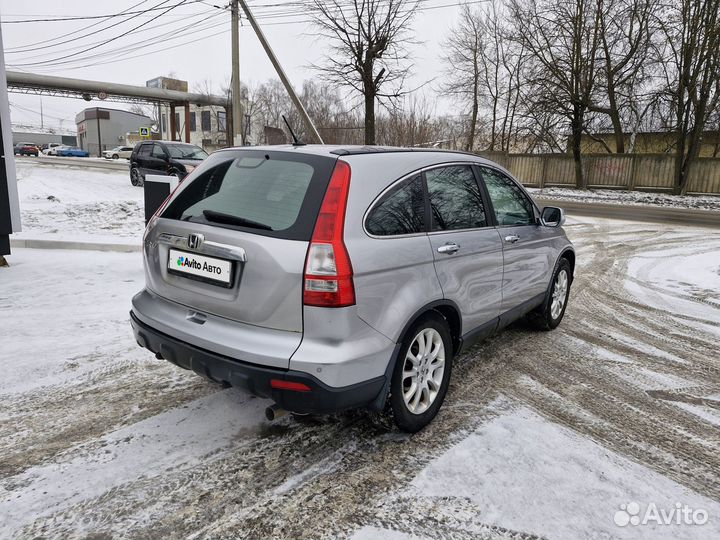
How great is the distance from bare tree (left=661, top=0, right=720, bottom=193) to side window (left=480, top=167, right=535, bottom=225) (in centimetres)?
2374

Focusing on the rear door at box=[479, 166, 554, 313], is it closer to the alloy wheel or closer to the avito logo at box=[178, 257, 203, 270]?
the alloy wheel

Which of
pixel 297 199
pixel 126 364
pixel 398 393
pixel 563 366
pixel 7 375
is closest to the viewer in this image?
pixel 297 199

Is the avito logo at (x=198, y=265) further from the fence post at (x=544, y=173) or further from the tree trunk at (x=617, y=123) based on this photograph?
the tree trunk at (x=617, y=123)

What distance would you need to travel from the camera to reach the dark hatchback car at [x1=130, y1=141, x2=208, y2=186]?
17328 millimetres

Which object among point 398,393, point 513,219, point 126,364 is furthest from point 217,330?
point 513,219

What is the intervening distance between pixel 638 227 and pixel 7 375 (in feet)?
48.8

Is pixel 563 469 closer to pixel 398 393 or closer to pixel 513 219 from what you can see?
pixel 398 393

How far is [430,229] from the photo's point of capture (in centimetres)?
321

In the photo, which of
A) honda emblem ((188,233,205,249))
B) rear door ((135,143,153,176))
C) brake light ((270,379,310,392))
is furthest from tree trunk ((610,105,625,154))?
brake light ((270,379,310,392))

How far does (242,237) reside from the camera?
2.73 m

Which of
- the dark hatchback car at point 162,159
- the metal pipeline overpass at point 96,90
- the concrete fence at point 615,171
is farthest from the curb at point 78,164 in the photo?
the concrete fence at point 615,171

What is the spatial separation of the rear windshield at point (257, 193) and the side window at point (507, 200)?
1749 millimetres

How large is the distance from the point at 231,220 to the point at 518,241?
244 centimetres

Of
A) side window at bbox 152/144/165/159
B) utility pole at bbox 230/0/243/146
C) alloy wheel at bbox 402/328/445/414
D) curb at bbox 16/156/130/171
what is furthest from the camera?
curb at bbox 16/156/130/171
